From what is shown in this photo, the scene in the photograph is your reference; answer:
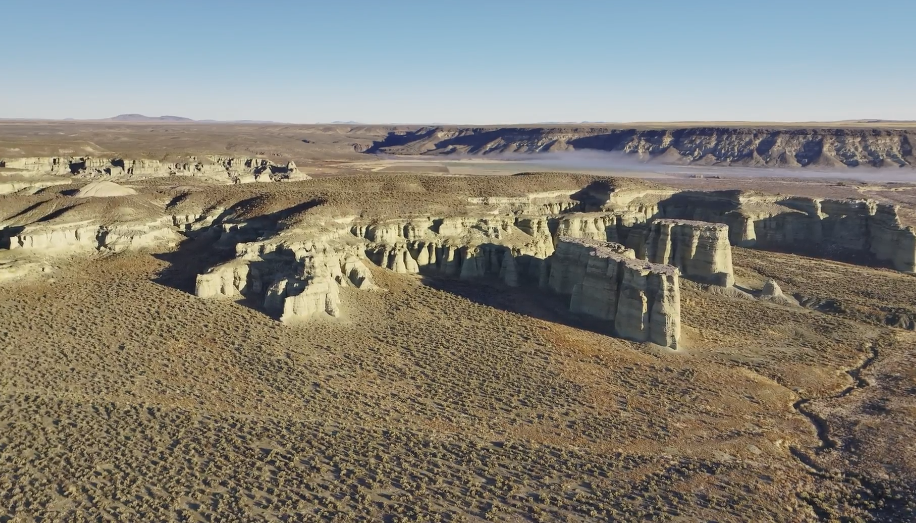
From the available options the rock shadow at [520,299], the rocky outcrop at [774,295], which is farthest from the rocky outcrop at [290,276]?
the rocky outcrop at [774,295]

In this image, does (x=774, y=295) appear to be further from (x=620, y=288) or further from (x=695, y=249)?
(x=620, y=288)

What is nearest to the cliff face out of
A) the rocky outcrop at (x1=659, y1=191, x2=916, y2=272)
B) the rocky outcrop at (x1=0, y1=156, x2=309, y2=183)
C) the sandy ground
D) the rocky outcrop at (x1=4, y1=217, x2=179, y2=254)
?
the rocky outcrop at (x1=659, y1=191, x2=916, y2=272)

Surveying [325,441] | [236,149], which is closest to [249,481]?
[325,441]

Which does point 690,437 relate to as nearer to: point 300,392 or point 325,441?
point 325,441

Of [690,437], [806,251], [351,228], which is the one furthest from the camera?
[806,251]

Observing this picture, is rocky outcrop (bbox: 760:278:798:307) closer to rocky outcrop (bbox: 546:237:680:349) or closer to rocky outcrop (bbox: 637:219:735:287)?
rocky outcrop (bbox: 637:219:735:287)

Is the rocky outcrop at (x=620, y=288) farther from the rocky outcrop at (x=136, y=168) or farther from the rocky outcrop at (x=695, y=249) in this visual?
the rocky outcrop at (x=136, y=168)

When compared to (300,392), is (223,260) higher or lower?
higher
